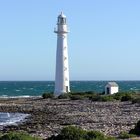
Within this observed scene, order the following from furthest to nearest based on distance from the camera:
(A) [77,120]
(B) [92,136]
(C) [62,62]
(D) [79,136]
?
(C) [62,62] → (A) [77,120] → (B) [92,136] → (D) [79,136]

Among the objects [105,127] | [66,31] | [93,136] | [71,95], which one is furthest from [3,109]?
[93,136]

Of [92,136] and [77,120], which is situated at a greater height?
[92,136]

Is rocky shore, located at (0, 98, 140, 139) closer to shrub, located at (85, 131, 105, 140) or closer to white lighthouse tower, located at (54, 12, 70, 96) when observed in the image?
shrub, located at (85, 131, 105, 140)

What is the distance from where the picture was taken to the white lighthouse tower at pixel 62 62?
5250 centimetres

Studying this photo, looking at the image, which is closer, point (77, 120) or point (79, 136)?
point (79, 136)

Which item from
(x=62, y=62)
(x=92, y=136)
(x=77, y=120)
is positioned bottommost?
(x=77, y=120)

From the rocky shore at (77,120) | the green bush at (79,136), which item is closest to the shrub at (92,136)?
the green bush at (79,136)

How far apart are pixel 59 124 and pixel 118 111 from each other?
27.3 feet

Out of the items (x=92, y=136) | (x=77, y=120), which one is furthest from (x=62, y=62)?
(x=92, y=136)

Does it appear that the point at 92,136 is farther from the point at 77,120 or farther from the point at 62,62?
the point at 62,62

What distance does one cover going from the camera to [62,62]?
52625 millimetres

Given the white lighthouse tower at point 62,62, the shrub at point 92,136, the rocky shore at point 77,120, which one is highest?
the white lighthouse tower at point 62,62

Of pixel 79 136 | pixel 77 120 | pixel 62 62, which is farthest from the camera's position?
pixel 62 62

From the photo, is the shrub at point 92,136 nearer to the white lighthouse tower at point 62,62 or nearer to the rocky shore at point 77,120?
the rocky shore at point 77,120
